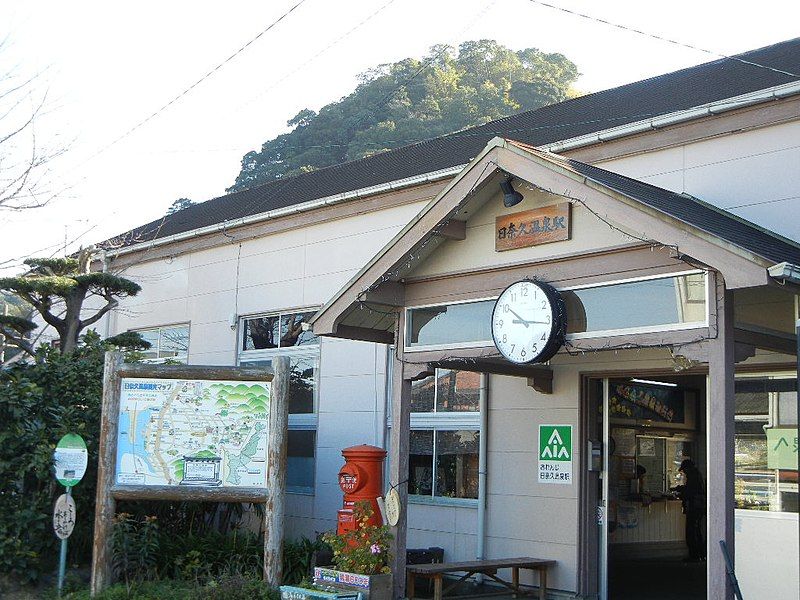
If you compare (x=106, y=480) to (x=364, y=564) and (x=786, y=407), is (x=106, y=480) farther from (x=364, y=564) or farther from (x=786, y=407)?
(x=786, y=407)

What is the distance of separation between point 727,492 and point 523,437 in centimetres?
466

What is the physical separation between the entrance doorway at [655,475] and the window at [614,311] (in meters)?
5.15

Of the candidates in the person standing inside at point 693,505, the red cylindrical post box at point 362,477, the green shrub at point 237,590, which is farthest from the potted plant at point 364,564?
the person standing inside at point 693,505

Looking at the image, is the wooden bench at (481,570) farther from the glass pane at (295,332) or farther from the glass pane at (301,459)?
the glass pane at (295,332)

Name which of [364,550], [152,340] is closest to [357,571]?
[364,550]

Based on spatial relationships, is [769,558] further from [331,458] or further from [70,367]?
[70,367]

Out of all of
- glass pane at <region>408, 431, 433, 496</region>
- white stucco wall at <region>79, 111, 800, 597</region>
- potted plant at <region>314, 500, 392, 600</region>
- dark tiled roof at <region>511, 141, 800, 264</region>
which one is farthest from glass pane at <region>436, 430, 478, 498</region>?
dark tiled roof at <region>511, 141, 800, 264</region>

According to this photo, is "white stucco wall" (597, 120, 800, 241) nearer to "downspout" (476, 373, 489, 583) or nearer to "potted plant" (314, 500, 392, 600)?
"downspout" (476, 373, 489, 583)

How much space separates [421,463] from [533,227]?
4.90 m

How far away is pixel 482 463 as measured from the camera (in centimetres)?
1214

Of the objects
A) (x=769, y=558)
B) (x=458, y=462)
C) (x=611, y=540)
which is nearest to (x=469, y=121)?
(x=611, y=540)

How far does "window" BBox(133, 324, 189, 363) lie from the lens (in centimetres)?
1802

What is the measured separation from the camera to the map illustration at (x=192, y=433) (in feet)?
36.4

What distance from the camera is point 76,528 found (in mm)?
12312
